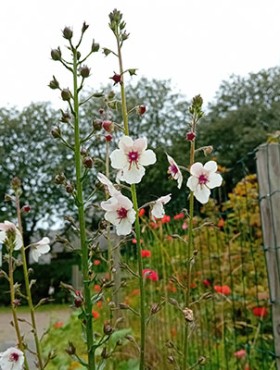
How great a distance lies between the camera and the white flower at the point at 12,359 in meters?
0.84

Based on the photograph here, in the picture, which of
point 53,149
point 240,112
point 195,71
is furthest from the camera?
point 240,112

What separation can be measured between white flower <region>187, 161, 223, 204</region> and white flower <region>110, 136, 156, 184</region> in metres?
0.08

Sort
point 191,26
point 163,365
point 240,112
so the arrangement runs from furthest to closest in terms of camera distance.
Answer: point 240,112 → point 191,26 → point 163,365

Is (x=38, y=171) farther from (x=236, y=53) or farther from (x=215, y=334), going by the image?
(x=215, y=334)

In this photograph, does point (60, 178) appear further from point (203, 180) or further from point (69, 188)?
point (203, 180)

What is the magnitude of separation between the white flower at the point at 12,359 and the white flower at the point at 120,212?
8.9 inches

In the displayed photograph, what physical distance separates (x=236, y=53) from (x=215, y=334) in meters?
11.3

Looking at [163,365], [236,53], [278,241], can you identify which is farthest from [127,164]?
[236,53]

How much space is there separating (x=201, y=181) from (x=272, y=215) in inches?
50.9

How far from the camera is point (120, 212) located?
2.74ft

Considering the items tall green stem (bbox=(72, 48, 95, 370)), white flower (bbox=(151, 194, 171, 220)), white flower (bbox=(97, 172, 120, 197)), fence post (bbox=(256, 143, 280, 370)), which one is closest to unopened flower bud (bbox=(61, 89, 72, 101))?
tall green stem (bbox=(72, 48, 95, 370))

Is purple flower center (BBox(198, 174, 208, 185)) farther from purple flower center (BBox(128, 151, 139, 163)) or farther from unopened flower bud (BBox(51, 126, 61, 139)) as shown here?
unopened flower bud (BBox(51, 126, 61, 139))

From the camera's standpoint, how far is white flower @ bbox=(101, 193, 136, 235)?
2.70ft

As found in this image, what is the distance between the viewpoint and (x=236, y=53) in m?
13.7
